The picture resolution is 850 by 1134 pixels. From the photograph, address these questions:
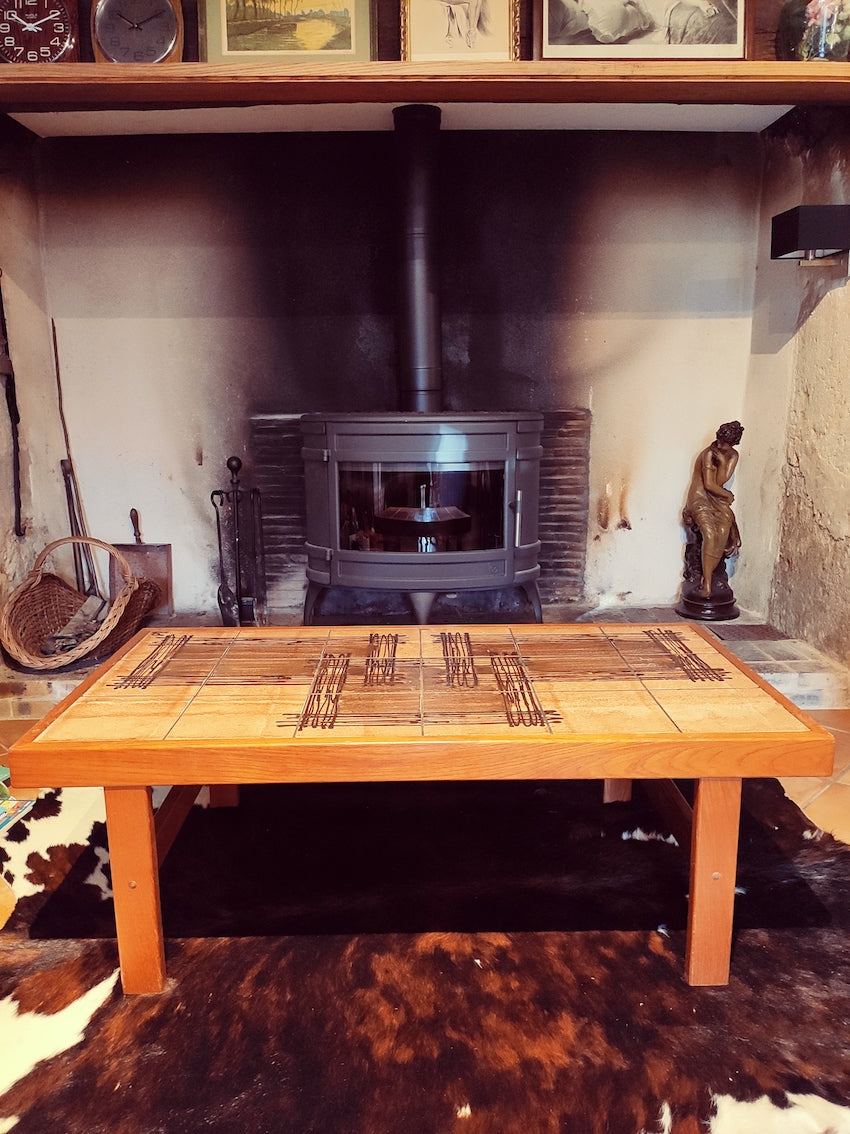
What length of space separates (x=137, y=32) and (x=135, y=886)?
2266 millimetres

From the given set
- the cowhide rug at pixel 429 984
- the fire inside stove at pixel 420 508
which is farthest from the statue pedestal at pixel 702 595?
the cowhide rug at pixel 429 984

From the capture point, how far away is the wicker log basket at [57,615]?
252cm

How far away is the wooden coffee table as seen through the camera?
47.3 inches

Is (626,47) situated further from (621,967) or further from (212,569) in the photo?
(621,967)

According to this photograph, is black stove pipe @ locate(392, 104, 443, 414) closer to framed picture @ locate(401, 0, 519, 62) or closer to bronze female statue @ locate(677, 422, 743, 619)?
framed picture @ locate(401, 0, 519, 62)

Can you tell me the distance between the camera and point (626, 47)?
2307 millimetres

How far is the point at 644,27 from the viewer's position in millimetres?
2307

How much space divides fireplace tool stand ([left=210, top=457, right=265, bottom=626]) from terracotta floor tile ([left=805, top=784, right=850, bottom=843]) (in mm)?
1855

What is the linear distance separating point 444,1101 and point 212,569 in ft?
7.25

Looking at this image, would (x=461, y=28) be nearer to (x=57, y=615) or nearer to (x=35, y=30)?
(x=35, y=30)

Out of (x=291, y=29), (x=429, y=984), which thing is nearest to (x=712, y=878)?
(x=429, y=984)

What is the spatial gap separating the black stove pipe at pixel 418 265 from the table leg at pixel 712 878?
5.55 ft

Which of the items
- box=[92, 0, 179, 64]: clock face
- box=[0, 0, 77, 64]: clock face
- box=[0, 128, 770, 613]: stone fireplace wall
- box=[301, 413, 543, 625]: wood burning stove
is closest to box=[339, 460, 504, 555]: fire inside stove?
box=[301, 413, 543, 625]: wood burning stove

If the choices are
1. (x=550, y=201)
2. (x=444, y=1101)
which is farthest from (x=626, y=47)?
(x=444, y=1101)
